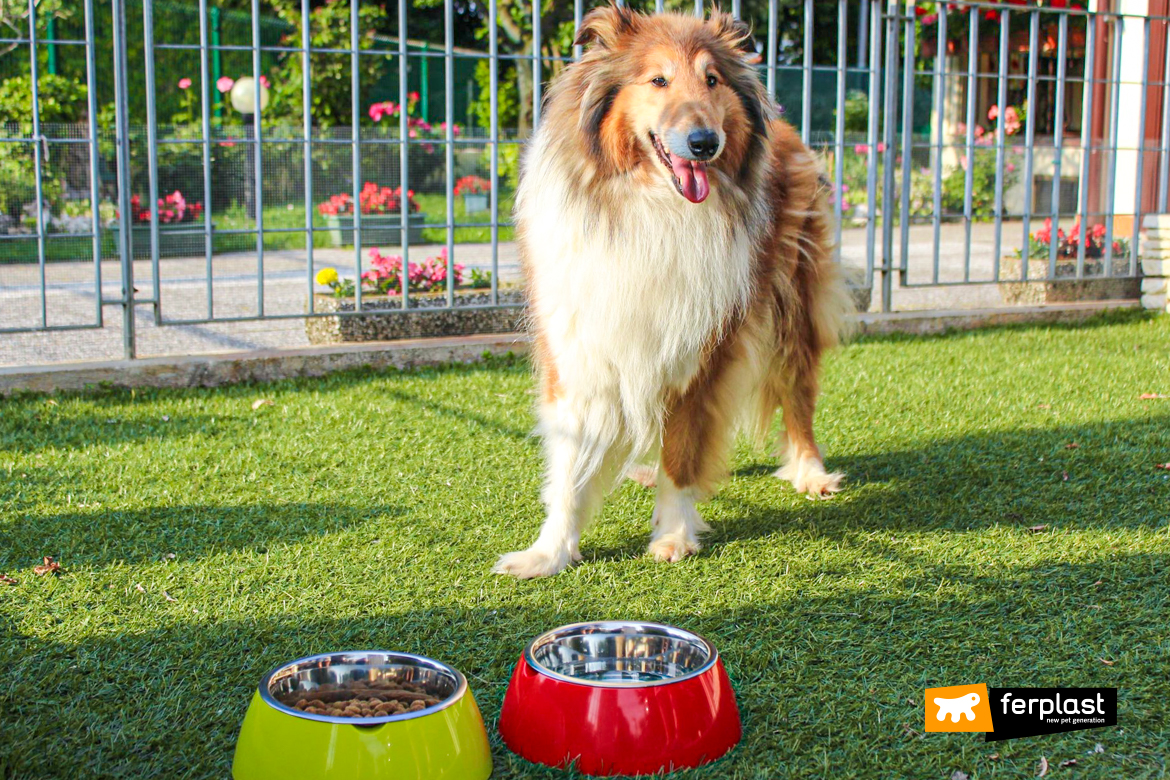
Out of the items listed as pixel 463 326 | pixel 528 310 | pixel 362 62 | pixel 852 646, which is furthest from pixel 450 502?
pixel 362 62

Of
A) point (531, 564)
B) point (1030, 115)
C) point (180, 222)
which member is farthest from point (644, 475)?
point (180, 222)

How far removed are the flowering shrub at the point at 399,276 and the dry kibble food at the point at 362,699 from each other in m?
4.53

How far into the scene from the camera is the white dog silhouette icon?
213 cm

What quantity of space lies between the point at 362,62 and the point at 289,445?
36.5 feet

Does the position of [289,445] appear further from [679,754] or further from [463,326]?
[679,754]

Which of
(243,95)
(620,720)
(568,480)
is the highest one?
(243,95)

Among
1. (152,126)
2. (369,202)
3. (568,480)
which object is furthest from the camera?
(369,202)

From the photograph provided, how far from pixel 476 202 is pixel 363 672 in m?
11.7

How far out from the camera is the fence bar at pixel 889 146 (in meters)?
6.75

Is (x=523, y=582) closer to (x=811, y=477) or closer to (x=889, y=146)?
(x=811, y=477)

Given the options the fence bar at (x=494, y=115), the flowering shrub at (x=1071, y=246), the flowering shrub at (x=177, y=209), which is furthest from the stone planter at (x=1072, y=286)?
the flowering shrub at (x=177, y=209)

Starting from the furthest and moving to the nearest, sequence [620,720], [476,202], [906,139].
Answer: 1. [476,202]
2. [906,139]
3. [620,720]

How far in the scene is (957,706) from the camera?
2154 mm

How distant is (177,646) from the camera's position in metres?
2.43
